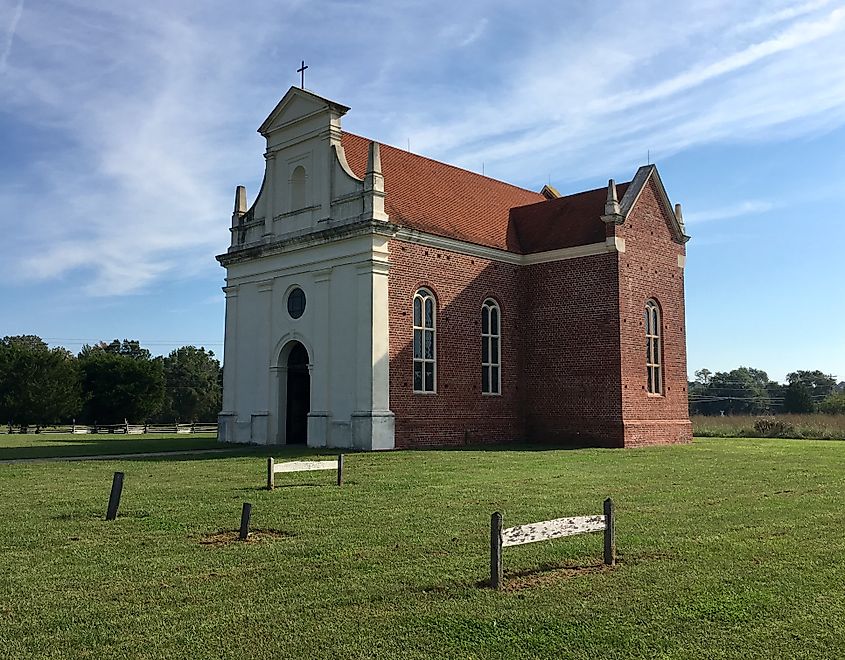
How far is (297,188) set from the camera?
2680 cm

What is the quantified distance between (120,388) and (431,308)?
45.2 m

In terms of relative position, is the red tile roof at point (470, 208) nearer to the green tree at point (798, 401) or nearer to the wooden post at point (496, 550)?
the wooden post at point (496, 550)

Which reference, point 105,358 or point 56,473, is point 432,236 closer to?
point 56,473

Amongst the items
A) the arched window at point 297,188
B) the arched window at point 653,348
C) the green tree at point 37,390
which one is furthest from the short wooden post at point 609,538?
the green tree at point 37,390

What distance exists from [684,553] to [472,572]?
2.48 metres

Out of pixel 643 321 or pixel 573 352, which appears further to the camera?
pixel 643 321

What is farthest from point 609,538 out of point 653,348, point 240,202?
point 240,202

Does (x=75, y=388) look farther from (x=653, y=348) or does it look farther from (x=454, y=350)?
(x=653, y=348)

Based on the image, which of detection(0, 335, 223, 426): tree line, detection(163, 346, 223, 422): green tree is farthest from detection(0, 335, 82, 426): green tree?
detection(163, 346, 223, 422): green tree

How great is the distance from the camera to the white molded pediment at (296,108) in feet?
83.6

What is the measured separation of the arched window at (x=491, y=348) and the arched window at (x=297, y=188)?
683cm

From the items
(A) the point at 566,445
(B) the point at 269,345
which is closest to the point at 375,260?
(B) the point at 269,345

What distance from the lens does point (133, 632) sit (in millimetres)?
6359

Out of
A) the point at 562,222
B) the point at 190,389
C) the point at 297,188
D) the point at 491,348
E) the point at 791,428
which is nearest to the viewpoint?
the point at 297,188
